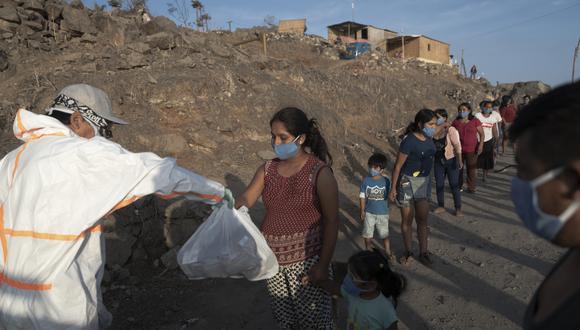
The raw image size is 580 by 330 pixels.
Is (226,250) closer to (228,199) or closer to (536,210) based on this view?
(228,199)

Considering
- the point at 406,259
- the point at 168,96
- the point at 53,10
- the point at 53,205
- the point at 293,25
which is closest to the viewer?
the point at 53,205

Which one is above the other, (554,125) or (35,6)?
(35,6)

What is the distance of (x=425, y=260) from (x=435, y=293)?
0.59m

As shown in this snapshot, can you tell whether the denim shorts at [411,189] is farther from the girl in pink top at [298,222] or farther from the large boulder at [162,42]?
the large boulder at [162,42]

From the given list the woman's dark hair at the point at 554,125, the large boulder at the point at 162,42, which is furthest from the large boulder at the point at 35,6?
the woman's dark hair at the point at 554,125

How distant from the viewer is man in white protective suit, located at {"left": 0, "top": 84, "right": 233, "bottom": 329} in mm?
1452

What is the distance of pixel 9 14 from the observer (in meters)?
8.79

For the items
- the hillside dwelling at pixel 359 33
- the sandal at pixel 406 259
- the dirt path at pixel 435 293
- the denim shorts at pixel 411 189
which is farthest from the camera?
the hillside dwelling at pixel 359 33

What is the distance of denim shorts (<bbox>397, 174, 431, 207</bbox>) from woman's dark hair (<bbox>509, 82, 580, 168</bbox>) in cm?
319

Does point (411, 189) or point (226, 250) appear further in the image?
point (411, 189)

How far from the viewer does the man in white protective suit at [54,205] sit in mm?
1452

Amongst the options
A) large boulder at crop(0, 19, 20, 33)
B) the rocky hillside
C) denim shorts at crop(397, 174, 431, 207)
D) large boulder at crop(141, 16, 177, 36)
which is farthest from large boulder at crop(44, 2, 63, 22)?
denim shorts at crop(397, 174, 431, 207)

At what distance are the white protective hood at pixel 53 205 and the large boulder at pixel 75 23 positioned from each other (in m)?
9.86

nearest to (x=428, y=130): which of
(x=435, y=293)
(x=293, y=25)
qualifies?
(x=435, y=293)
